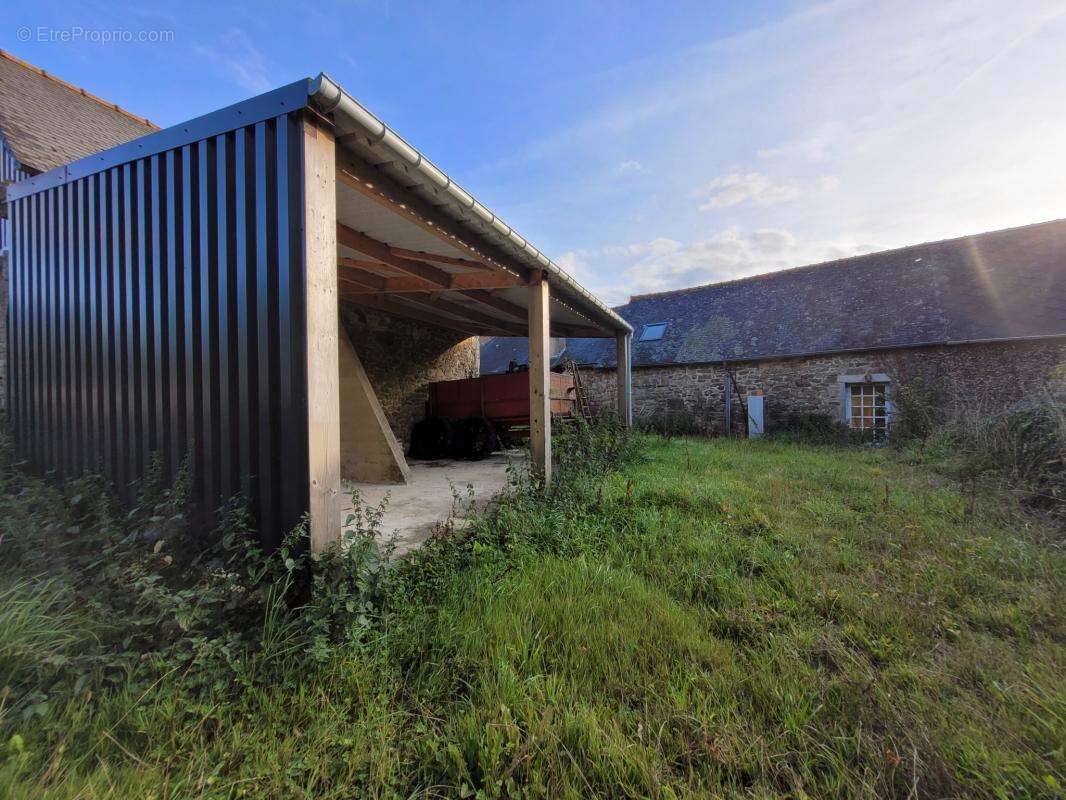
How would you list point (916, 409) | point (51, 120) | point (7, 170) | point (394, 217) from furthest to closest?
point (916, 409) → point (51, 120) → point (7, 170) → point (394, 217)

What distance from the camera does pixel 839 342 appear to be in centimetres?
1184

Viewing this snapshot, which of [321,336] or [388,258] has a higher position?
[388,258]

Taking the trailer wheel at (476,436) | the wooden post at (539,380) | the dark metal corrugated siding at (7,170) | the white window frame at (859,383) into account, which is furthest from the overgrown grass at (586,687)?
the white window frame at (859,383)

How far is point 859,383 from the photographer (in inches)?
452

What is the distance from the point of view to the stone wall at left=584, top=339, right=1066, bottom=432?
9.72 meters

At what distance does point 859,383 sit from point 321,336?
13401mm

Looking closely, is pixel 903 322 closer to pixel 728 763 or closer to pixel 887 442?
pixel 887 442

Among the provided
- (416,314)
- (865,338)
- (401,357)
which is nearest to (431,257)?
(416,314)

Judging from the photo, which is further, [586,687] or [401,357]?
[401,357]

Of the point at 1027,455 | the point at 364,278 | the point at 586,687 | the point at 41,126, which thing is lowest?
the point at 586,687

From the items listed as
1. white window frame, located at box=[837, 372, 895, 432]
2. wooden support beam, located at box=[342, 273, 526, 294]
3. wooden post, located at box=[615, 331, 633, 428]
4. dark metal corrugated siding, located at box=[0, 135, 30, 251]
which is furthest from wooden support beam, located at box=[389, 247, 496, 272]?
white window frame, located at box=[837, 372, 895, 432]

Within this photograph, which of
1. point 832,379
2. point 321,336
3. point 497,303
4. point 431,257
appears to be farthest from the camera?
point 832,379

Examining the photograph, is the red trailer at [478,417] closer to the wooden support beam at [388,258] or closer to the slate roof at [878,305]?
the wooden support beam at [388,258]

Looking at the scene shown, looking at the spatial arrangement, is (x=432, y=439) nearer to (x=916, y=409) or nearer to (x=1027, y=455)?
(x=1027, y=455)
